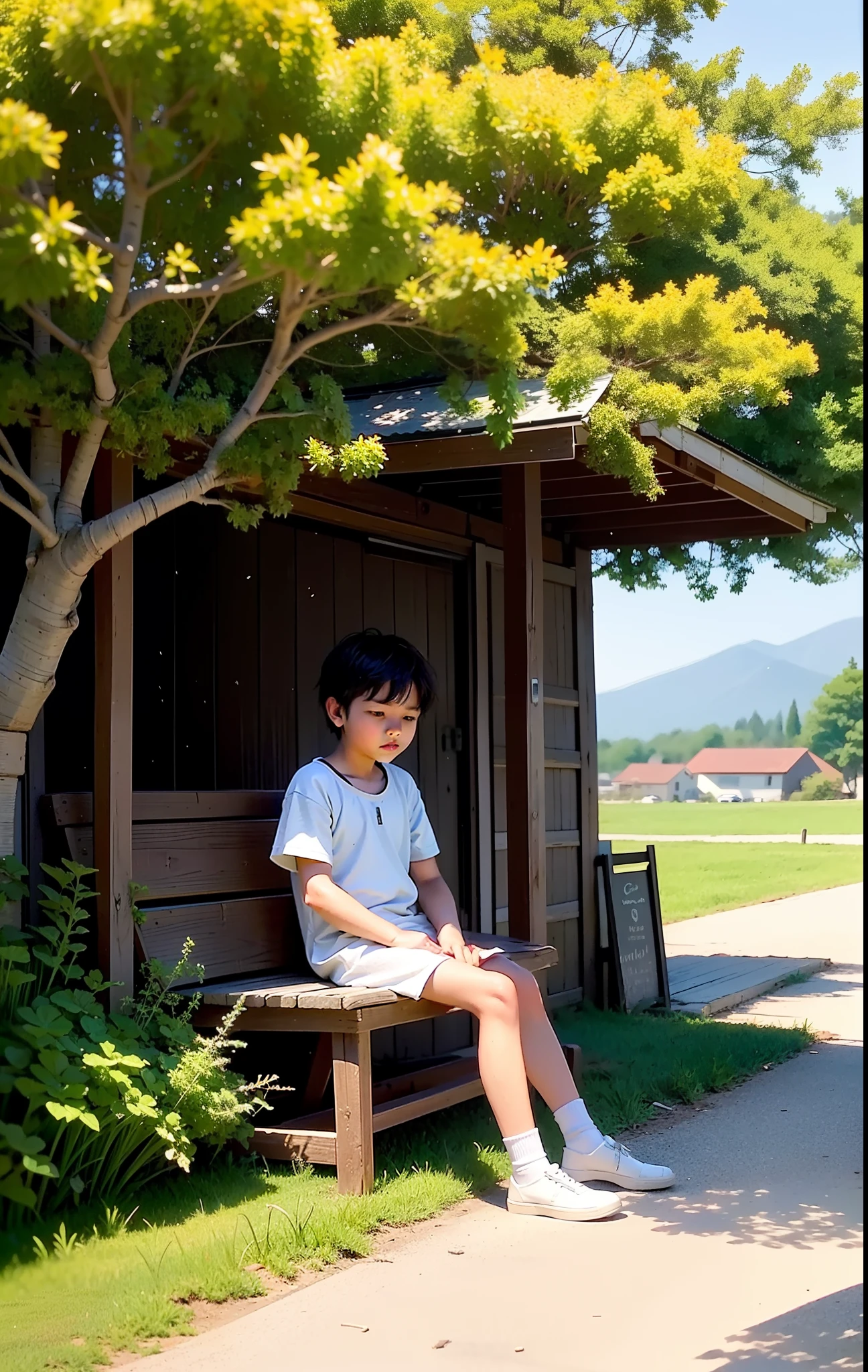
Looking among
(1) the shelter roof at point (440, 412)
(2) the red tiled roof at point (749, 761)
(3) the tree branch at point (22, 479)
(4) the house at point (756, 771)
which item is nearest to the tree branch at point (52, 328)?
(3) the tree branch at point (22, 479)

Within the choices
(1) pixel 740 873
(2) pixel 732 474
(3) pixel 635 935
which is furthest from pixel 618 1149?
(1) pixel 740 873

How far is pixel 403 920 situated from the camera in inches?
166

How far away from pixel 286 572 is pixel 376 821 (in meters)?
1.56

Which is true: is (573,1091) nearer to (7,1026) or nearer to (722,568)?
(7,1026)

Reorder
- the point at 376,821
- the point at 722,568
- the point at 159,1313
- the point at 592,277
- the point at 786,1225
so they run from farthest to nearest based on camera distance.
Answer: the point at 722,568 < the point at 592,277 < the point at 376,821 < the point at 786,1225 < the point at 159,1313

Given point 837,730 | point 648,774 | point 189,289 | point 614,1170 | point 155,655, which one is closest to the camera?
point 189,289

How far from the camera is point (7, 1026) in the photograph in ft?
Answer: 11.0

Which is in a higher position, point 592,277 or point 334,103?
point 592,277

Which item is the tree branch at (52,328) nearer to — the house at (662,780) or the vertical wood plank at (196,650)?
the vertical wood plank at (196,650)

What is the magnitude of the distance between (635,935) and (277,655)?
308cm

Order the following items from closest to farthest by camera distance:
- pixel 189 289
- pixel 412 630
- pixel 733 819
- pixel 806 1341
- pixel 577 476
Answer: pixel 189 289 → pixel 806 1341 → pixel 577 476 → pixel 412 630 → pixel 733 819

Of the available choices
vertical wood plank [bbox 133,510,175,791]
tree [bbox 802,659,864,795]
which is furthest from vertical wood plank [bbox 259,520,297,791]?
tree [bbox 802,659,864,795]

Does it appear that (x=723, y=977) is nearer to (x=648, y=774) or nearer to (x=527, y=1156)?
(x=527, y=1156)

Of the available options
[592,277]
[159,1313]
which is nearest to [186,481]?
[159,1313]
